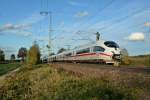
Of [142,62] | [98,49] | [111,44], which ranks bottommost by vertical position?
[142,62]

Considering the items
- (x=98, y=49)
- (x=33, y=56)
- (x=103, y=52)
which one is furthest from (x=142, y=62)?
(x=33, y=56)

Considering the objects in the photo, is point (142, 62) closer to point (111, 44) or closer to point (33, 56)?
point (111, 44)

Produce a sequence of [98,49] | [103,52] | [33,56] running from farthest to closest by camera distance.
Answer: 1. [33,56]
2. [98,49]
3. [103,52]

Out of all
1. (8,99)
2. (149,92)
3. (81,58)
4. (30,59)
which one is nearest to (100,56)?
(81,58)

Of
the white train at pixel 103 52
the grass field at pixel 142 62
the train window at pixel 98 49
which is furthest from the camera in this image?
the grass field at pixel 142 62

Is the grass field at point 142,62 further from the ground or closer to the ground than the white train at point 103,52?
closer to the ground

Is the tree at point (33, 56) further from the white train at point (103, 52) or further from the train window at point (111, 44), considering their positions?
the train window at point (111, 44)

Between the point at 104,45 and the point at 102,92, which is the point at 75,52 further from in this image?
the point at 102,92

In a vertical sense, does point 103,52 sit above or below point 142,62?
above

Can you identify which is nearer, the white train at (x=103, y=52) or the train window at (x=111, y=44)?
the white train at (x=103, y=52)

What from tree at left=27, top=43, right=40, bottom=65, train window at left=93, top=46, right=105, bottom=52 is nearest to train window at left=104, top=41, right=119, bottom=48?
train window at left=93, top=46, right=105, bottom=52

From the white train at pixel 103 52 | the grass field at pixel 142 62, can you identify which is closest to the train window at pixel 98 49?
the white train at pixel 103 52

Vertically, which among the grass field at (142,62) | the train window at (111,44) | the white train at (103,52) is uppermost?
the train window at (111,44)

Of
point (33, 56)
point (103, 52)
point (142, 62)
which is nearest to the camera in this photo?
point (103, 52)
